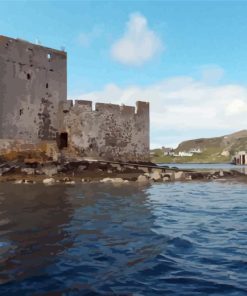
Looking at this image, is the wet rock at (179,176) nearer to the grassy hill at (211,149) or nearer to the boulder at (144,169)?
the boulder at (144,169)

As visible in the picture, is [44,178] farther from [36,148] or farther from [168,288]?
[168,288]

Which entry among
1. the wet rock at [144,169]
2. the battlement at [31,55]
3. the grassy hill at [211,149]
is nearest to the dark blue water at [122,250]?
the battlement at [31,55]

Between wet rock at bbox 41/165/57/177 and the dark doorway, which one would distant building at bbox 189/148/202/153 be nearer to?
the dark doorway

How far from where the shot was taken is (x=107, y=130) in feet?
79.5

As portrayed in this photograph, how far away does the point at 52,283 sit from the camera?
417 centimetres

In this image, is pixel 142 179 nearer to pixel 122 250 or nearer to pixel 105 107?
pixel 105 107

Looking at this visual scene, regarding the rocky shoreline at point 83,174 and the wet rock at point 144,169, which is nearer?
the rocky shoreline at point 83,174

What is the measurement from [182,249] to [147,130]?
20.9 metres

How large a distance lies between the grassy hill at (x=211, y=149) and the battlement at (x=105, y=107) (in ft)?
285

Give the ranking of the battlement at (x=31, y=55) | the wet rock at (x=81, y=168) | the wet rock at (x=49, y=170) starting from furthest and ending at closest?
the wet rock at (x=81, y=168), the battlement at (x=31, y=55), the wet rock at (x=49, y=170)

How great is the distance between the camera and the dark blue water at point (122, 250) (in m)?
4.12

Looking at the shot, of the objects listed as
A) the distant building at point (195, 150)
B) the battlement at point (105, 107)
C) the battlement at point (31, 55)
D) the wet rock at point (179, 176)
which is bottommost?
the wet rock at point (179, 176)

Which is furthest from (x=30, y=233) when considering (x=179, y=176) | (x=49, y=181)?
(x=179, y=176)

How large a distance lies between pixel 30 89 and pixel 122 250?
1785 cm
